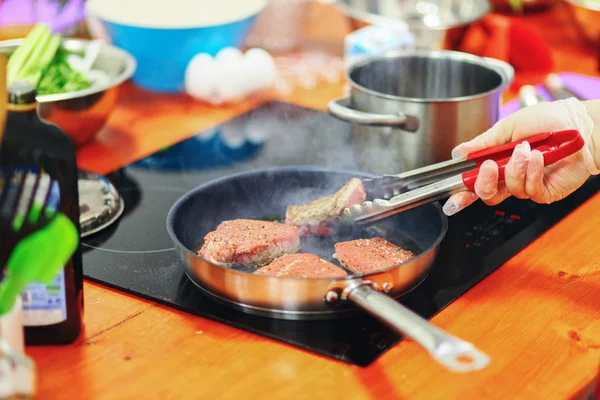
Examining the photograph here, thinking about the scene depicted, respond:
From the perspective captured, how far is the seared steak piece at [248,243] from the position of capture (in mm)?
1183

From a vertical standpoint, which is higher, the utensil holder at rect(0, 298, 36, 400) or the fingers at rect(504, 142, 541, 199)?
the fingers at rect(504, 142, 541, 199)

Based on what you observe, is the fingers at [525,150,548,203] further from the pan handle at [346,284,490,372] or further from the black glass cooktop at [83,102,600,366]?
the pan handle at [346,284,490,372]

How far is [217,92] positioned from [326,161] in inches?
17.6

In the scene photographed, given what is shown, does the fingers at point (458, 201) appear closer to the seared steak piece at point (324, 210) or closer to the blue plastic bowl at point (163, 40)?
the seared steak piece at point (324, 210)

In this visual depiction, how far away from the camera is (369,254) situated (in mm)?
1184

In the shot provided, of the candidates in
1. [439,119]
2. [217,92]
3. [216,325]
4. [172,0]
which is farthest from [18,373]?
[172,0]

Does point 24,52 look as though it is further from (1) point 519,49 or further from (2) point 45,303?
(1) point 519,49

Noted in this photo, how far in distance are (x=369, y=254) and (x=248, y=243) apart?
0.63ft

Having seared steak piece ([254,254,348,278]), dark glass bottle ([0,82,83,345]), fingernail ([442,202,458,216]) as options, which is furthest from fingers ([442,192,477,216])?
dark glass bottle ([0,82,83,345])

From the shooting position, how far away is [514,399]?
0.93 m

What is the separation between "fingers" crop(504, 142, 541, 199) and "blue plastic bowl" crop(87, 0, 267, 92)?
101 cm

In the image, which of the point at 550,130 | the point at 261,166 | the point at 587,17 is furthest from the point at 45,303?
the point at 587,17

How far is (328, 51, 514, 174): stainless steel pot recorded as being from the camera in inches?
54.3

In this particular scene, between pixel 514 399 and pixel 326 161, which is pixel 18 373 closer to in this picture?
pixel 514 399
